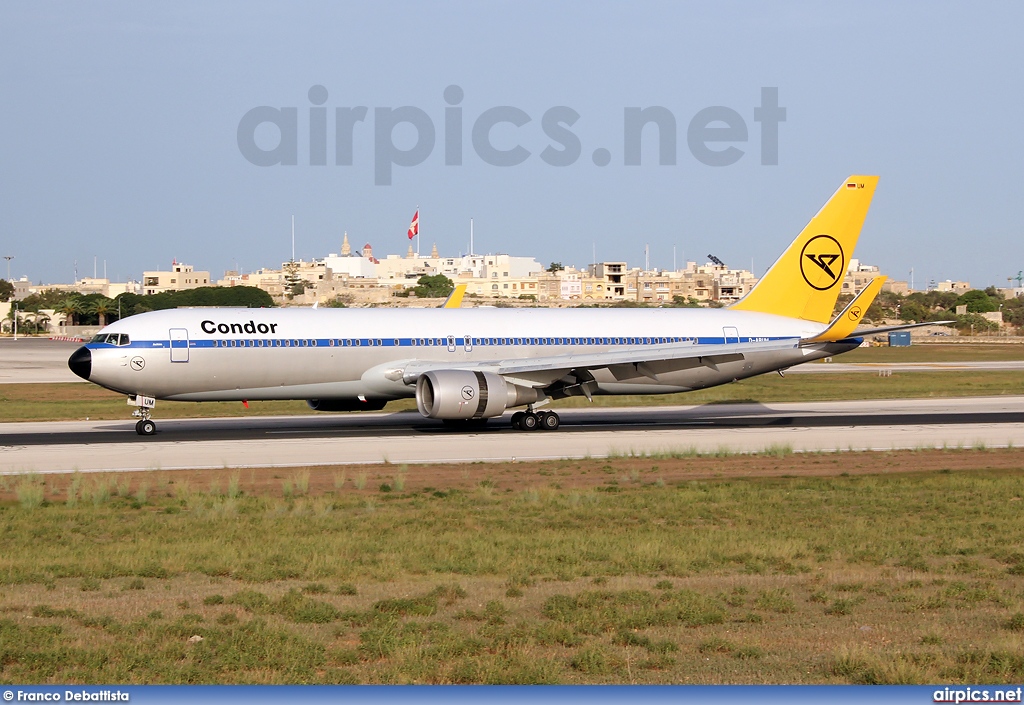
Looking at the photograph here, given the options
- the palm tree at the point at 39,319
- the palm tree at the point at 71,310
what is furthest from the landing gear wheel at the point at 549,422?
the palm tree at the point at 39,319

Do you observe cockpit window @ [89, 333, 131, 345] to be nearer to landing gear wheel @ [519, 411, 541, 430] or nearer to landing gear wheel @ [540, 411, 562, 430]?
landing gear wheel @ [519, 411, 541, 430]

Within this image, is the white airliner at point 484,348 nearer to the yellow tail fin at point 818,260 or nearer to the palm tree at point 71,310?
the yellow tail fin at point 818,260

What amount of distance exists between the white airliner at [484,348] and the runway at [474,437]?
1.37 meters

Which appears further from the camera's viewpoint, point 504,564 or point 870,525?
point 870,525

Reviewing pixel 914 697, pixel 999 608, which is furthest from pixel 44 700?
pixel 999 608

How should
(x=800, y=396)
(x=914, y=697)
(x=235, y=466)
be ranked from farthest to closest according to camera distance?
(x=800, y=396)
(x=235, y=466)
(x=914, y=697)

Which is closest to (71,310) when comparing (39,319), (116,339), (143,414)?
(39,319)

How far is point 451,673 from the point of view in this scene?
32.6 feet

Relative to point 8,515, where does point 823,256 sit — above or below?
above

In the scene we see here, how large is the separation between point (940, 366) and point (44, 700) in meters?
75.9

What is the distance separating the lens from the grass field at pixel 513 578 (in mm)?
10281

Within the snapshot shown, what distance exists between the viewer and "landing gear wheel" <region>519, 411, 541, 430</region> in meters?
36.6

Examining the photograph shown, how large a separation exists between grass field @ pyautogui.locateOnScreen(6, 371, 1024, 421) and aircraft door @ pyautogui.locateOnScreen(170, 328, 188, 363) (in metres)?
10.2

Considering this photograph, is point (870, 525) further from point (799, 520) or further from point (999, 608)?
point (999, 608)
